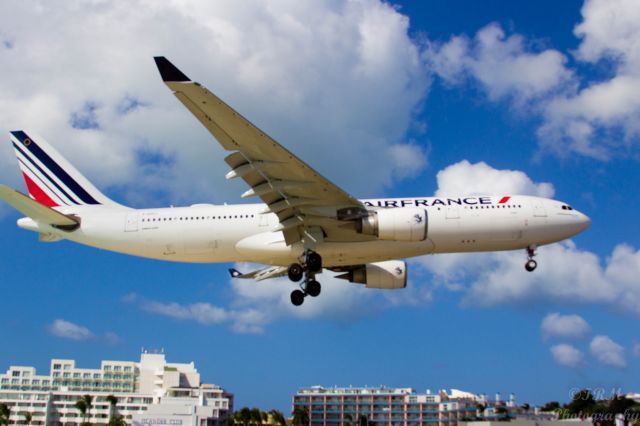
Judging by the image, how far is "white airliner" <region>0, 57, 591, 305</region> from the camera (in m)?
34.4

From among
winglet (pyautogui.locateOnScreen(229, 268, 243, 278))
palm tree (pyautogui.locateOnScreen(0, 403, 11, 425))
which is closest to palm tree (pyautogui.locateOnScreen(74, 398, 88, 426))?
palm tree (pyautogui.locateOnScreen(0, 403, 11, 425))

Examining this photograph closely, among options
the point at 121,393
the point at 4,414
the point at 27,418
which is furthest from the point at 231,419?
the point at 4,414

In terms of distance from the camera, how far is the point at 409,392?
495ft

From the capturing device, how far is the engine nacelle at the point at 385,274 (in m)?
41.7

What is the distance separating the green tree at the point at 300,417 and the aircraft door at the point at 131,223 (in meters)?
117

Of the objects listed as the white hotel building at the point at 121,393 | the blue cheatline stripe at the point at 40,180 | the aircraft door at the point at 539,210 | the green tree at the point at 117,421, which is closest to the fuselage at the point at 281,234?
the aircraft door at the point at 539,210

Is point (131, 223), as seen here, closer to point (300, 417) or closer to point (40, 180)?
point (40, 180)

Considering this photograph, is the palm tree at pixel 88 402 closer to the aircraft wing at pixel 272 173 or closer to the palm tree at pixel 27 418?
the palm tree at pixel 27 418

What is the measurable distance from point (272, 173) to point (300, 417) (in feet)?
408

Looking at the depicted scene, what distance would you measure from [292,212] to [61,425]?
119 m

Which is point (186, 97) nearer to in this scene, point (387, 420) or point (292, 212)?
point (292, 212)

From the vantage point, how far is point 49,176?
137 feet

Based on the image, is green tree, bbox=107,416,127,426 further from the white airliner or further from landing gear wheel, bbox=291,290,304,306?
landing gear wheel, bbox=291,290,304,306

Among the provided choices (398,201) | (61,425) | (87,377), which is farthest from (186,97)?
(87,377)
